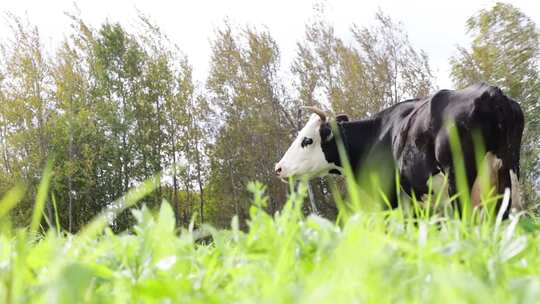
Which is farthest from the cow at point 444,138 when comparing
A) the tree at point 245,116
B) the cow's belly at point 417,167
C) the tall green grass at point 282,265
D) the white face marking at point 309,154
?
the tree at point 245,116

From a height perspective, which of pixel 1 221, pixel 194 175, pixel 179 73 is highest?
pixel 179 73

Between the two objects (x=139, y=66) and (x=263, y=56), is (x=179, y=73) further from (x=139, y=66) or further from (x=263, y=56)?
(x=263, y=56)

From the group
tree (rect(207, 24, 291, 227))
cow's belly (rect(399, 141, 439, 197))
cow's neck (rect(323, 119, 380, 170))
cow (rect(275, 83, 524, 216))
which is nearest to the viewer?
cow (rect(275, 83, 524, 216))

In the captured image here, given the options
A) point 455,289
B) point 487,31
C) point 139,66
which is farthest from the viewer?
point 139,66

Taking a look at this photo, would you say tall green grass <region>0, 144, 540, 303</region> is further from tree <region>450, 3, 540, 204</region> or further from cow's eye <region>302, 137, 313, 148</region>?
tree <region>450, 3, 540, 204</region>

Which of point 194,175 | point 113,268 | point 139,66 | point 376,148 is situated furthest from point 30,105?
point 113,268

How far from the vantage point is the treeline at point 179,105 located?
74.0 feet

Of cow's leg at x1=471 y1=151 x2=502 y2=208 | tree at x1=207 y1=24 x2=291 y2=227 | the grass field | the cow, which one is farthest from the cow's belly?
tree at x1=207 y1=24 x2=291 y2=227

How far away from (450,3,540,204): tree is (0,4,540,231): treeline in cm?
5

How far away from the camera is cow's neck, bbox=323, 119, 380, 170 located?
6887 mm

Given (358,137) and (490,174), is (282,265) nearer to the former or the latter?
(490,174)

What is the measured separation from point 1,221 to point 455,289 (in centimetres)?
84

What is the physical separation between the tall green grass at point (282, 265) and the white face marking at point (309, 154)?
5.77 metres

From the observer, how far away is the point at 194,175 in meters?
25.7
